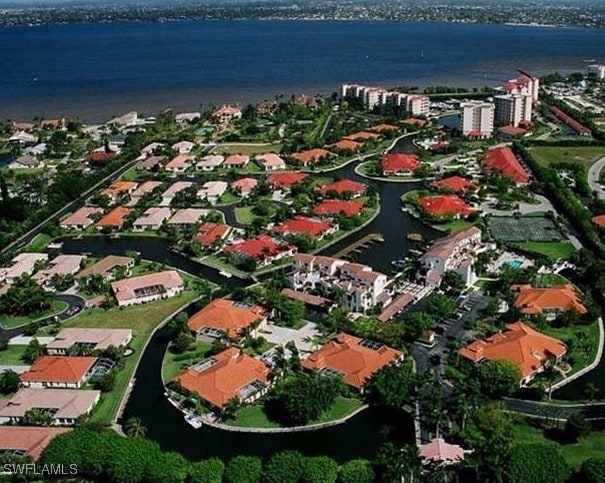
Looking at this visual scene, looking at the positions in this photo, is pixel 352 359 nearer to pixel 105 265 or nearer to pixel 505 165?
pixel 105 265

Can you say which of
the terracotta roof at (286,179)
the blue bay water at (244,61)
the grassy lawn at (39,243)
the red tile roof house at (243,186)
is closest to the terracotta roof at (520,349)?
the terracotta roof at (286,179)

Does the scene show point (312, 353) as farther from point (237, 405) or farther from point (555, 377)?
point (555, 377)

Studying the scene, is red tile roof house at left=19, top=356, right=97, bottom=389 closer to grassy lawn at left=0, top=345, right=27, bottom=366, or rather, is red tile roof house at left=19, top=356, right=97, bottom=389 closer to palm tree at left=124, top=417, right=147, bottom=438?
grassy lawn at left=0, top=345, right=27, bottom=366

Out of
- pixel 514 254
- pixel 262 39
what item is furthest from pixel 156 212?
pixel 262 39

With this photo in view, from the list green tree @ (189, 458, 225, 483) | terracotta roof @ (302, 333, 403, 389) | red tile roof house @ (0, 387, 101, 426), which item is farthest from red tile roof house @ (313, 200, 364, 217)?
green tree @ (189, 458, 225, 483)

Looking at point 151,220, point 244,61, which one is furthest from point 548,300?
point 244,61

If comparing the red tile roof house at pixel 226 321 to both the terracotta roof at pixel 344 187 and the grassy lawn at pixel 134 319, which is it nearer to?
the grassy lawn at pixel 134 319
